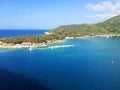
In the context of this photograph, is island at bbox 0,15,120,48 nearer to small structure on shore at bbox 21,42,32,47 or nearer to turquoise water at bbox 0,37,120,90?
small structure on shore at bbox 21,42,32,47

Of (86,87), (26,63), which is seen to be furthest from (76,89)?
(26,63)

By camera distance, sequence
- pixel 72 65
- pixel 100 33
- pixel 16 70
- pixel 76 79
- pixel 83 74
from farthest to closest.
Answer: pixel 100 33 < pixel 72 65 < pixel 16 70 < pixel 83 74 < pixel 76 79

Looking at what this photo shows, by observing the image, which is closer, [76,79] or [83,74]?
[76,79]

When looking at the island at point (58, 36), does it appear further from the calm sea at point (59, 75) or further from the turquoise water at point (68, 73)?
the calm sea at point (59, 75)

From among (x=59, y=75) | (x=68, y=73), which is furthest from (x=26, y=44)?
(x=59, y=75)

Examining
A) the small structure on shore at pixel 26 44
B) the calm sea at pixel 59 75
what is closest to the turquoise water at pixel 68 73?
the calm sea at pixel 59 75

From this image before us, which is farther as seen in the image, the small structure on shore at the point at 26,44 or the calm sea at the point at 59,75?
the small structure on shore at the point at 26,44

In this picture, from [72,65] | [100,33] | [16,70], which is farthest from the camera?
[100,33]

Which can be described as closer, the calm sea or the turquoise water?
the calm sea

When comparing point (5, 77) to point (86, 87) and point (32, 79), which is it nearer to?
point (32, 79)

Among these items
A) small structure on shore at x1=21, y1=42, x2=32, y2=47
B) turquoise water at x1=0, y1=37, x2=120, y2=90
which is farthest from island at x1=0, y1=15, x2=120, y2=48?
turquoise water at x1=0, y1=37, x2=120, y2=90

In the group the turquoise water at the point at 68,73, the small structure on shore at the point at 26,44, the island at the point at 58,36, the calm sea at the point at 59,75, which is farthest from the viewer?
the island at the point at 58,36
